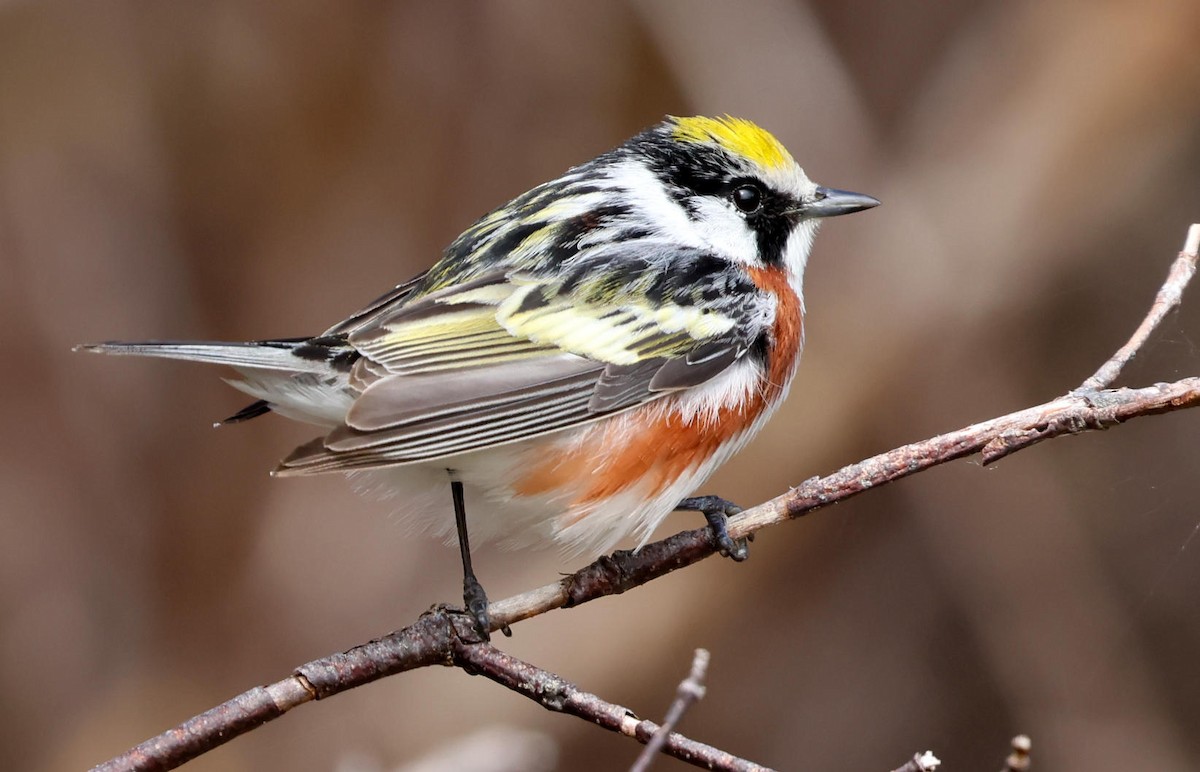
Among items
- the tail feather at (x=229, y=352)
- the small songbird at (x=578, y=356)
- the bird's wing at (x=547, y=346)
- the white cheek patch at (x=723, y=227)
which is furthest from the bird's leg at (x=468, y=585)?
the white cheek patch at (x=723, y=227)

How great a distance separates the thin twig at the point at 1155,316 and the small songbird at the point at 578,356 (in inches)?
38.2

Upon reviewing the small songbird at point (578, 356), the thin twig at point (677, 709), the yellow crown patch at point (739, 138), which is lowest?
the thin twig at point (677, 709)

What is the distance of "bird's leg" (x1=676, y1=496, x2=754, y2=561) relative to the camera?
3.14 metres

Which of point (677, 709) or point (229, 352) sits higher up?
point (229, 352)

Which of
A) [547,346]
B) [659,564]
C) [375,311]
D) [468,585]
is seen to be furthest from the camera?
[375,311]

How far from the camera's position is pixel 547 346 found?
3.67 m

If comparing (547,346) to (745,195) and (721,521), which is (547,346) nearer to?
(721,521)

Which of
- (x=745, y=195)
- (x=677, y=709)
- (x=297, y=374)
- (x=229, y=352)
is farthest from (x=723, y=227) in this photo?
(x=677, y=709)

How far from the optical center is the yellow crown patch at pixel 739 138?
410 cm

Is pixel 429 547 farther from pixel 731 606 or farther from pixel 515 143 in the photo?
pixel 515 143

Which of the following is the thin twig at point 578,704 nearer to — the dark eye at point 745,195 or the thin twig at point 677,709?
the thin twig at point 677,709

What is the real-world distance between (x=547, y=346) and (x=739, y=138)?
103 centimetres

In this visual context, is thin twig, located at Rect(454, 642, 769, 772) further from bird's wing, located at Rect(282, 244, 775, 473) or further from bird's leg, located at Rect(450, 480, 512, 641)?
bird's wing, located at Rect(282, 244, 775, 473)

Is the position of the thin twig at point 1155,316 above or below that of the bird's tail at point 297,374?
below
